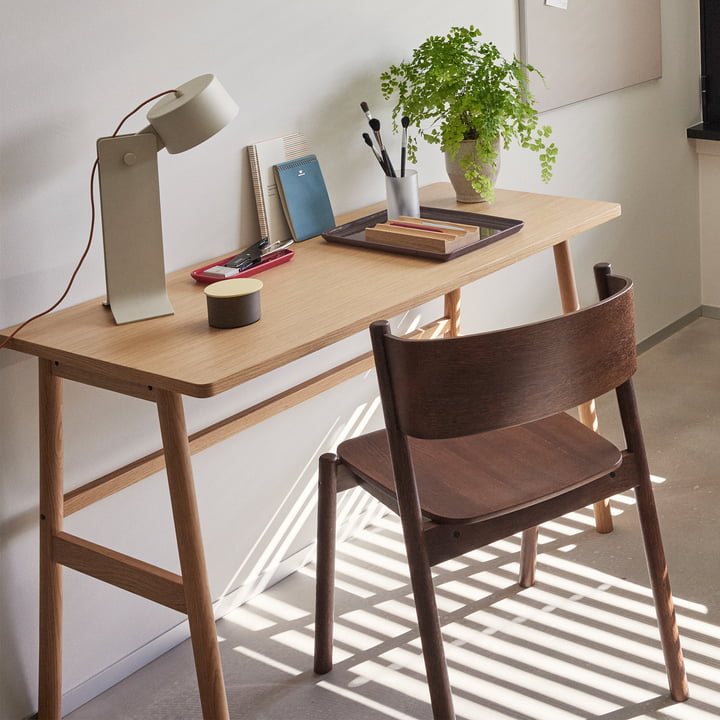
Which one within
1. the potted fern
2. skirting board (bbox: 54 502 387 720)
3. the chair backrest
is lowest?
skirting board (bbox: 54 502 387 720)

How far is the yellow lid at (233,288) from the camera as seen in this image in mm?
1653

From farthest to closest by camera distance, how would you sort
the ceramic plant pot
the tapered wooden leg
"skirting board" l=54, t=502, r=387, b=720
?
the tapered wooden leg < the ceramic plant pot < "skirting board" l=54, t=502, r=387, b=720

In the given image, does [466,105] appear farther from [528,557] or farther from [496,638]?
[496,638]

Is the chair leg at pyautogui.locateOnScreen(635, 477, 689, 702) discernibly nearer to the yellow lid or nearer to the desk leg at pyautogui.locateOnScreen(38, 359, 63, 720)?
the yellow lid

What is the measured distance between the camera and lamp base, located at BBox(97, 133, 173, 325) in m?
1.66

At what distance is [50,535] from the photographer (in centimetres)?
181

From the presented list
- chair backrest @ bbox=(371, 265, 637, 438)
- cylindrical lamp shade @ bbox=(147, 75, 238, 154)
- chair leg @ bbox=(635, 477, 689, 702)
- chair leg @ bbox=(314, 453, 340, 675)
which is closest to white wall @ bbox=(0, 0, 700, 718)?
cylindrical lamp shade @ bbox=(147, 75, 238, 154)

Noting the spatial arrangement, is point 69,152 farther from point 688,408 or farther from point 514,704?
point 688,408

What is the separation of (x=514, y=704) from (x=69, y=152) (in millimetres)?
1255

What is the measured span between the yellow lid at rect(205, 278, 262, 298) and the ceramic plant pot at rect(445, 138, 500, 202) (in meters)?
0.76

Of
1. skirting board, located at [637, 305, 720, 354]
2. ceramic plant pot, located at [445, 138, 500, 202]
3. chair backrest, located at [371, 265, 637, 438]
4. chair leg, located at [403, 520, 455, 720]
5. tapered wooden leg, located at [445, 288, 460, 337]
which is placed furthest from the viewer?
skirting board, located at [637, 305, 720, 354]

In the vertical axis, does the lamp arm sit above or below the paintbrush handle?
above

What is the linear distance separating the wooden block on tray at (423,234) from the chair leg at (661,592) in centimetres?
55

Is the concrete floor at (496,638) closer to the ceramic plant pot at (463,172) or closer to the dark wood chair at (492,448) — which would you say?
the dark wood chair at (492,448)
